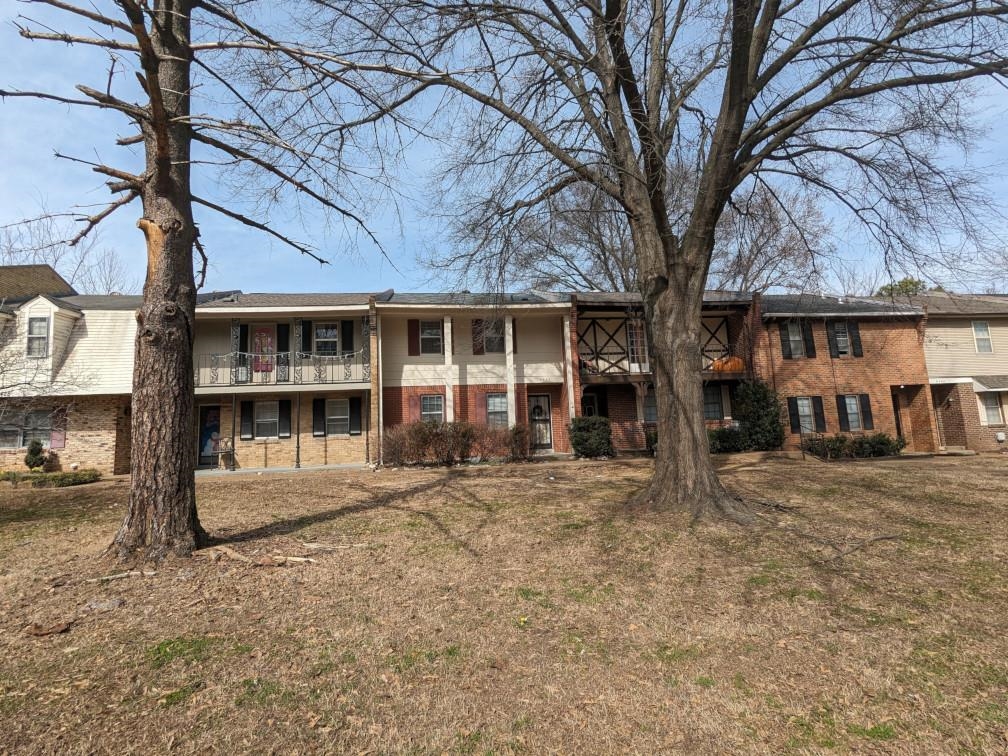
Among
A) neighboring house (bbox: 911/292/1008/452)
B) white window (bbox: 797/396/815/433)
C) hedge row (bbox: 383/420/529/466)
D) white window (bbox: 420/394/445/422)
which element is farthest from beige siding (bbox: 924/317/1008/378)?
white window (bbox: 420/394/445/422)

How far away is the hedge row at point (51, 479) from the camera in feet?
45.8

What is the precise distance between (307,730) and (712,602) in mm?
3313

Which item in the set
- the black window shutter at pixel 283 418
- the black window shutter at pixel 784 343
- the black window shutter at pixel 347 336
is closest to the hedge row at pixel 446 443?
the black window shutter at pixel 347 336

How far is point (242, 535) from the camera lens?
6.53 m

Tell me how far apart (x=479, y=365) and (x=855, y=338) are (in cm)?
1463

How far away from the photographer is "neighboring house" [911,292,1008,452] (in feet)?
65.9

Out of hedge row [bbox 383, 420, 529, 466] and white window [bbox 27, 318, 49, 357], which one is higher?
white window [bbox 27, 318, 49, 357]

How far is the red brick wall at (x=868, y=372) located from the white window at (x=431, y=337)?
11751 mm

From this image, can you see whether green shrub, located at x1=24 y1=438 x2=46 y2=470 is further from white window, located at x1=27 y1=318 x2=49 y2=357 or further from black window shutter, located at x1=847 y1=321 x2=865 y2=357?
black window shutter, located at x1=847 y1=321 x2=865 y2=357

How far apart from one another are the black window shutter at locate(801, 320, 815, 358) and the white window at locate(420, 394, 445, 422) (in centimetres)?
1394

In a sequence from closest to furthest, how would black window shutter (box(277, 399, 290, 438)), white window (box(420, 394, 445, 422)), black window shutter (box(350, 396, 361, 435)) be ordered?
black window shutter (box(277, 399, 290, 438)), black window shutter (box(350, 396, 361, 435)), white window (box(420, 394, 445, 422))

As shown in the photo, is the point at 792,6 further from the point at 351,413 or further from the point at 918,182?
the point at 351,413

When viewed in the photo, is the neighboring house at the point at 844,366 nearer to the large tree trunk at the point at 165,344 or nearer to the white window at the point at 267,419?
the white window at the point at 267,419

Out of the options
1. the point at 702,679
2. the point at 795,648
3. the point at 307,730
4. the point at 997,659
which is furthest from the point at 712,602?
the point at 307,730
